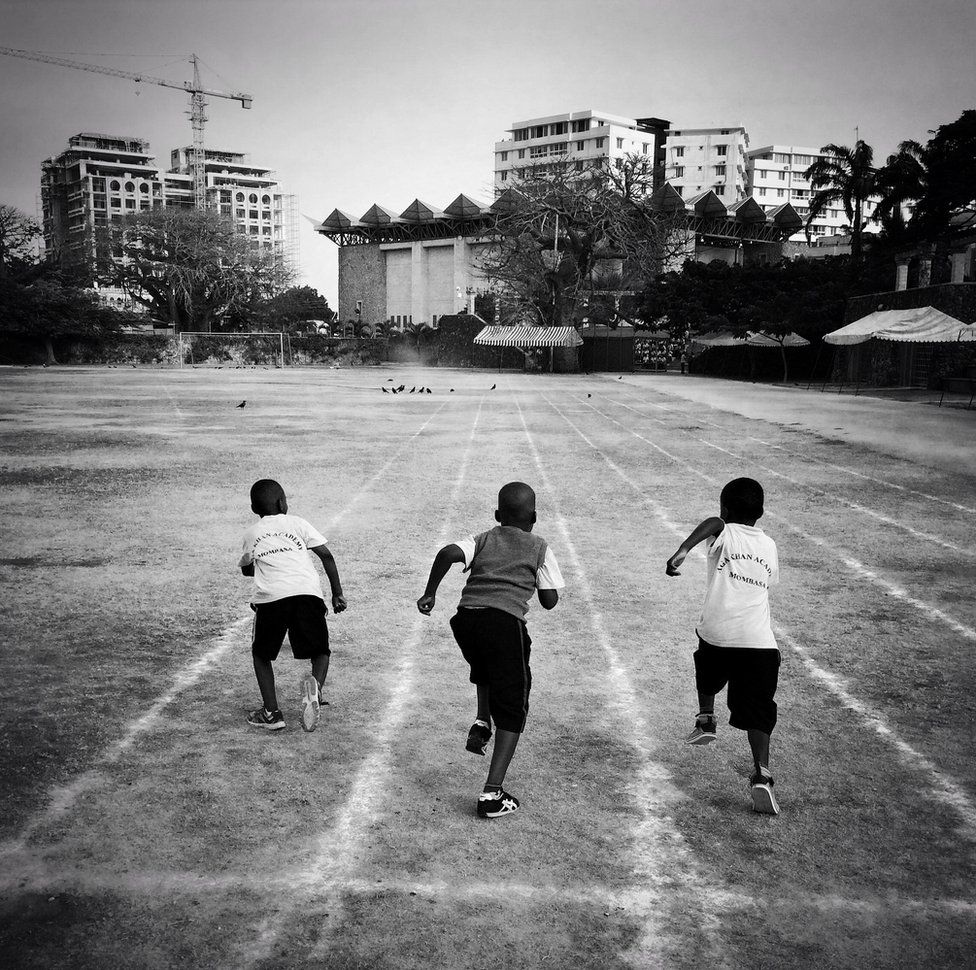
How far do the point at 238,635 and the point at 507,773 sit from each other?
114 inches

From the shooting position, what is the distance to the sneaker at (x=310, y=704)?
16.5 feet

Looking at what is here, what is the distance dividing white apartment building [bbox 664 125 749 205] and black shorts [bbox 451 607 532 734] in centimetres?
12238

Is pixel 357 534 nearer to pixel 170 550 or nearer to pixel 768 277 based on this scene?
pixel 170 550

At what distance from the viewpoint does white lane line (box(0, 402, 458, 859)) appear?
4.08 meters

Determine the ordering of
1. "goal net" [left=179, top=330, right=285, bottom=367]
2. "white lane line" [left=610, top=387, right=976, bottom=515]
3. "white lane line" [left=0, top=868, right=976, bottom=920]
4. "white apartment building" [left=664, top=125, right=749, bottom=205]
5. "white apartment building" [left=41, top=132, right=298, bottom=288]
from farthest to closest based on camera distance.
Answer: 1. "white apartment building" [left=41, top=132, right=298, bottom=288]
2. "white apartment building" [left=664, top=125, right=749, bottom=205]
3. "goal net" [left=179, top=330, right=285, bottom=367]
4. "white lane line" [left=610, top=387, right=976, bottom=515]
5. "white lane line" [left=0, top=868, right=976, bottom=920]

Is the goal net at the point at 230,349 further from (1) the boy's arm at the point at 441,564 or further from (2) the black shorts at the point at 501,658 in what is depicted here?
(2) the black shorts at the point at 501,658

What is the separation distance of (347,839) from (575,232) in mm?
59606

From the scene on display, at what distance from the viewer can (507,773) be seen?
15.2ft

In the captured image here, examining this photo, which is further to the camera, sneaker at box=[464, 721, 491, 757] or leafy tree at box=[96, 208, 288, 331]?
leafy tree at box=[96, 208, 288, 331]

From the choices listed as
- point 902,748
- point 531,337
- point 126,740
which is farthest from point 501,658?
point 531,337

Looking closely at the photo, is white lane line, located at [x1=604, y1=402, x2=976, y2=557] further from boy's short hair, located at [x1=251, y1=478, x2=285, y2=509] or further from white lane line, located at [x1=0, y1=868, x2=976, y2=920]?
boy's short hair, located at [x1=251, y1=478, x2=285, y2=509]

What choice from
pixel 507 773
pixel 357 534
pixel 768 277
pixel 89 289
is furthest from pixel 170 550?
pixel 89 289

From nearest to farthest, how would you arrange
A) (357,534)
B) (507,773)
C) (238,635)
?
(507,773) → (238,635) → (357,534)

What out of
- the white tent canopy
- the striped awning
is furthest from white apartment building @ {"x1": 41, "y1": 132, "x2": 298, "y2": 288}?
the white tent canopy
